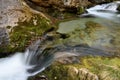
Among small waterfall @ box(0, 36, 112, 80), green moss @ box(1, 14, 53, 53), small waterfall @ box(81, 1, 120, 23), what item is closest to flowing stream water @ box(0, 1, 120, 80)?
small waterfall @ box(0, 36, 112, 80)

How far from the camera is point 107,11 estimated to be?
1246 centimetres

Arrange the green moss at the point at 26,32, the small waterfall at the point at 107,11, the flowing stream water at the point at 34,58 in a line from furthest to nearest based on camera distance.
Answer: the small waterfall at the point at 107,11 < the green moss at the point at 26,32 < the flowing stream water at the point at 34,58

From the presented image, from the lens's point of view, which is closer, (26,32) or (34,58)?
(34,58)

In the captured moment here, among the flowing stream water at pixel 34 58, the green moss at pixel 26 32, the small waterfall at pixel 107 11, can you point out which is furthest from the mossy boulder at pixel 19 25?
the small waterfall at pixel 107 11

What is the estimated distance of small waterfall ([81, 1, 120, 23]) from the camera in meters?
11.4

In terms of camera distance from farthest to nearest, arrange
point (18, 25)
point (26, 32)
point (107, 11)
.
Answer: point (107, 11), point (18, 25), point (26, 32)

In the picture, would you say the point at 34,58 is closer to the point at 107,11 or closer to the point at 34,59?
the point at 34,59

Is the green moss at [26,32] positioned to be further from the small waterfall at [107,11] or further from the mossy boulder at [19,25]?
the small waterfall at [107,11]

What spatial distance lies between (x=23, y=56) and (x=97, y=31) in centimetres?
283

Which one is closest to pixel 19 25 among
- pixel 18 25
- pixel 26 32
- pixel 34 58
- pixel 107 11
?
pixel 18 25

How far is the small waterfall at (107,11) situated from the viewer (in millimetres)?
11445

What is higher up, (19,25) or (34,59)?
(19,25)

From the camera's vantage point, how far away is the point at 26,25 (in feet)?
28.8

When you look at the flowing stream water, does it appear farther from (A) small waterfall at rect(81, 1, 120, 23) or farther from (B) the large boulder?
(A) small waterfall at rect(81, 1, 120, 23)
